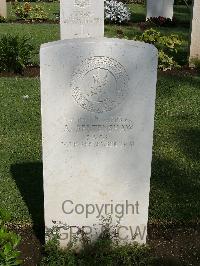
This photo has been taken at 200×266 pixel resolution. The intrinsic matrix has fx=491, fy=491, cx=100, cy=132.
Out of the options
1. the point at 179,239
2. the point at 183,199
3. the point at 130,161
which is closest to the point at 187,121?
the point at 183,199

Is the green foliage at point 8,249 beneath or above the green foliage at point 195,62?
above

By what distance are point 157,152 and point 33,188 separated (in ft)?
5.30

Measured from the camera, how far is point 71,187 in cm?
349

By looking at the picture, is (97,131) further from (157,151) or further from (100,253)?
(157,151)

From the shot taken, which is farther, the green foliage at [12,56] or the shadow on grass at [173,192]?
the green foliage at [12,56]

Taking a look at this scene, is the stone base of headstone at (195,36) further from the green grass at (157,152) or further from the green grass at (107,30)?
the green grass at (157,152)

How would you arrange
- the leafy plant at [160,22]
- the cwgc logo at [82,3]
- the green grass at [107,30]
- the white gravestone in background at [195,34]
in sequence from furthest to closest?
1. the leafy plant at [160,22]
2. the green grass at [107,30]
3. the white gravestone in background at [195,34]
4. the cwgc logo at [82,3]

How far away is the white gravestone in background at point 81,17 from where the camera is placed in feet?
29.5

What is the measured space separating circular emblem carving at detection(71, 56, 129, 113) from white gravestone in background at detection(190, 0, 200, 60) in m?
6.30

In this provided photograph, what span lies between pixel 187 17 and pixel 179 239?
47.9ft

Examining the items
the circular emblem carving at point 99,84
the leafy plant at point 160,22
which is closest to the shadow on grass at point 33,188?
the circular emblem carving at point 99,84

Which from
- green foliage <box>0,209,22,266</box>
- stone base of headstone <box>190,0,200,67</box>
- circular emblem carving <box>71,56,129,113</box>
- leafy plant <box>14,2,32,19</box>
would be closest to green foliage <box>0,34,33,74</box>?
stone base of headstone <box>190,0,200,67</box>

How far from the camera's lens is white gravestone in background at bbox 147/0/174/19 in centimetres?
1532

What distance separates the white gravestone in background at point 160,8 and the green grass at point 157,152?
7583 mm
